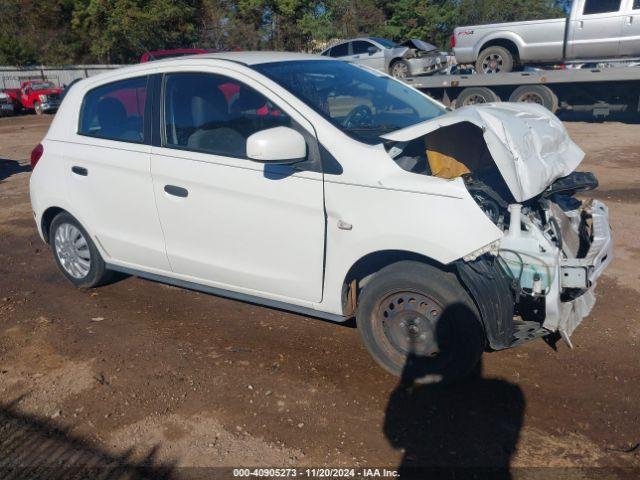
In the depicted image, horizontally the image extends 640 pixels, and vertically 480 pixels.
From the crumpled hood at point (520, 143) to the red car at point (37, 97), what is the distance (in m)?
26.7

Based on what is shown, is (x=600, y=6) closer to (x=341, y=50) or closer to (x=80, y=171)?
(x=341, y=50)

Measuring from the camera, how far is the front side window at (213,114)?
408 centimetres

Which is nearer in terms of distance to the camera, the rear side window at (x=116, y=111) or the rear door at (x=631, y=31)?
the rear side window at (x=116, y=111)

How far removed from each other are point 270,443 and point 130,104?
9.12ft

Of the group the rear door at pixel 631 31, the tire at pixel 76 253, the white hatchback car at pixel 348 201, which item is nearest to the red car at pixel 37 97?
the rear door at pixel 631 31

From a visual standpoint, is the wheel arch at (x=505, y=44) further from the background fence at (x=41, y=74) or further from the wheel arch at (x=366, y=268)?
the background fence at (x=41, y=74)

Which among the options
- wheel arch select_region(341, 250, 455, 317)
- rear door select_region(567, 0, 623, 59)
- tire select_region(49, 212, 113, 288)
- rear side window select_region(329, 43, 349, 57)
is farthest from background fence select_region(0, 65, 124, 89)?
wheel arch select_region(341, 250, 455, 317)

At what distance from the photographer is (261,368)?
408 cm

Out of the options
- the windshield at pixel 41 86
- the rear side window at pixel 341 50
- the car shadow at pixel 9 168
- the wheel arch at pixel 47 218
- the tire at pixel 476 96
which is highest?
the rear side window at pixel 341 50

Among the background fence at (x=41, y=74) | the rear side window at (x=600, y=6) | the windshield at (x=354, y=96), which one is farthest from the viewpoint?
the background fence at (x=41, y=74)

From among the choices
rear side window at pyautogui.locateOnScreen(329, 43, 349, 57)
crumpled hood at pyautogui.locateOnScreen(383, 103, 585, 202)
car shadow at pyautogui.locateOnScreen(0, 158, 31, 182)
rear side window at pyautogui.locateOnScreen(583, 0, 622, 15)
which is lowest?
car shadow at pyautogui.locateOnScreen(0, 158, 31, 182)

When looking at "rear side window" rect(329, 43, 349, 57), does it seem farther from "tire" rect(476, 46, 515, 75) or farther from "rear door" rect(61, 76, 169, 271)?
"rear door" rect(61, 76, 169, 271)

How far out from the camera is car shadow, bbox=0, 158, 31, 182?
1162 centimetres

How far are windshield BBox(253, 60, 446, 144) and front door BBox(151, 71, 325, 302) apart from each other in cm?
26
